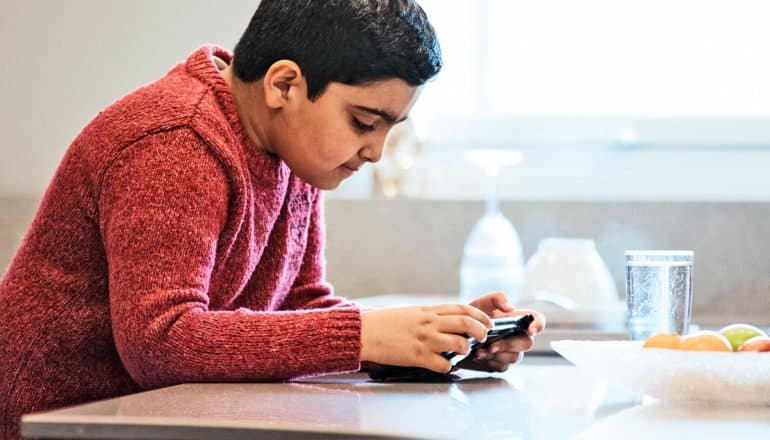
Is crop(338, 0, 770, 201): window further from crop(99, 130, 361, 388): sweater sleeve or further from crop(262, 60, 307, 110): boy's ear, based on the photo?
crop(99, 130, 361, 388): sweater sleeve

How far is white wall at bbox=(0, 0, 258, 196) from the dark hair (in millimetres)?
1303

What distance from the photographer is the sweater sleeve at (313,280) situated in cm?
160

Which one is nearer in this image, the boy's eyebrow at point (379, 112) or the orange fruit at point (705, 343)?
the orange fruit at point (705, 343)

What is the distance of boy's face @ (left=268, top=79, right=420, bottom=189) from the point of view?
1.29 m

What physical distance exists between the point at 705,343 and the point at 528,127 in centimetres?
180

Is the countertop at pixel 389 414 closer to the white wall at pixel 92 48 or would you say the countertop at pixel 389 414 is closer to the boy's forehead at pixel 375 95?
the boy's forehead at pixel 375 95

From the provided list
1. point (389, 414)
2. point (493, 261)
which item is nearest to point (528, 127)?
point (493, 261)

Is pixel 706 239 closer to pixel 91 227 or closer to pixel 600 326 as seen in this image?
pixel 600 326

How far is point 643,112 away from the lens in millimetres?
2828

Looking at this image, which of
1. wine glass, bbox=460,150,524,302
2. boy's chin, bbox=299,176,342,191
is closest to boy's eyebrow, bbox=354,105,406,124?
boy's chin, bbox=299,176,342,191

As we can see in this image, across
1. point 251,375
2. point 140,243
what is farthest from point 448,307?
point 140,243

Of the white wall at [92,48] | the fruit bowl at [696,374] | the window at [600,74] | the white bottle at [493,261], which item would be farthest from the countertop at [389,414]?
the window at [600,74]

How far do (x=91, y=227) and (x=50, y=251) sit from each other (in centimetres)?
6

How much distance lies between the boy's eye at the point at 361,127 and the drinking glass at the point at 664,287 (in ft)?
1.11
